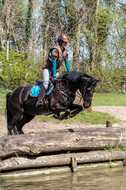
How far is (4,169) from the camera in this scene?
6023mm

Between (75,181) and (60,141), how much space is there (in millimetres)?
1323

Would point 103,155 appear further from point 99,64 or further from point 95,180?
point 99,64

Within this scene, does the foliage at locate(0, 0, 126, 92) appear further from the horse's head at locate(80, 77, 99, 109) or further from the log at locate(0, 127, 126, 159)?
the horse's head at locate(80, 77, 99, 109)

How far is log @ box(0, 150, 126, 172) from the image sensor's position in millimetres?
6137

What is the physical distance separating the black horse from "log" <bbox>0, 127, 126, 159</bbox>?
553 mm

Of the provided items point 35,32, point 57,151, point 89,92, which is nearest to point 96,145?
point 57,151

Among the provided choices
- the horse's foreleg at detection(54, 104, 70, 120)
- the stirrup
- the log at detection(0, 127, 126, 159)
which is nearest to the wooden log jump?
the log at detection(0, 127, 126, 159)

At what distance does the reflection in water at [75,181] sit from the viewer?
5121mm

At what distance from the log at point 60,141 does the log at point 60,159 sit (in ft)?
0.46

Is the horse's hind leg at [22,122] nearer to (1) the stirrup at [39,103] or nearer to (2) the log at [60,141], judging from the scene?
(1) the stirrup at [39,103]

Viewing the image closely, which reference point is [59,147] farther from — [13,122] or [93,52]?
[93,52]

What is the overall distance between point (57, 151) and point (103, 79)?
10057 mm

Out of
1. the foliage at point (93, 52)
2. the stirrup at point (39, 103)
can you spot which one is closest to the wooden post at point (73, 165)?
the stirrup at point (39, 103)

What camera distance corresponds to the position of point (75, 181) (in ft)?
18.2
